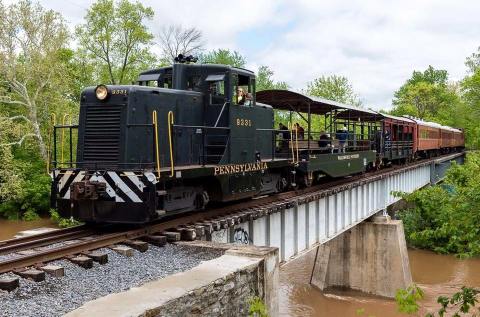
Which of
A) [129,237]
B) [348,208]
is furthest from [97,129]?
[348,208]

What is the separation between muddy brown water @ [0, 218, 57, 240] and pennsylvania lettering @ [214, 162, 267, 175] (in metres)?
22.0

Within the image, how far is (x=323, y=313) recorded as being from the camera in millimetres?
19172

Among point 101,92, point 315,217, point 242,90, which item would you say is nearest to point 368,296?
point 315,217

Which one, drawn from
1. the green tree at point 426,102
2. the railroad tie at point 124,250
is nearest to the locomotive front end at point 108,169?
the railroad tie at point 124,250

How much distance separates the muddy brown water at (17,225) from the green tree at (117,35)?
35.3ft

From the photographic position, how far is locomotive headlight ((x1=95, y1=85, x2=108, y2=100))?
28.5 ft

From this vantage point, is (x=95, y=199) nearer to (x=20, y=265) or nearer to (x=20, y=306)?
(x=20, y=265)

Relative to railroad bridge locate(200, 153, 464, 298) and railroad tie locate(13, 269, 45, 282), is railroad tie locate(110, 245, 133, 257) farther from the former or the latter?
railroad bridge locate(200, 153, 464, 298)

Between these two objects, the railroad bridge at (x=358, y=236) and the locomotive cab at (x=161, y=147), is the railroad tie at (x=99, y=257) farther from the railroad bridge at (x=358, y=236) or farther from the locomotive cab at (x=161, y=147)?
the railroad bridge at (x=358, y=236)

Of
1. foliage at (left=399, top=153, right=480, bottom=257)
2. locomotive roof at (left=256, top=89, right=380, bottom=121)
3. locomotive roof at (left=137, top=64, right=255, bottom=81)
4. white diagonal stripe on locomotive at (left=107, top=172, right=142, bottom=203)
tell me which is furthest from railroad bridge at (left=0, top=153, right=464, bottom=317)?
locomotive roof at (left=137, top=64, right=255, bottom=81)

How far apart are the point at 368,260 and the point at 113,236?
52.5 ft

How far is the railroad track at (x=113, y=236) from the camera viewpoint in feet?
21.1

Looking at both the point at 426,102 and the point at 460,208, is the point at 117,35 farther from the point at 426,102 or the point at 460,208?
the point at 426,102

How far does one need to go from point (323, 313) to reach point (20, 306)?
16.0 m
